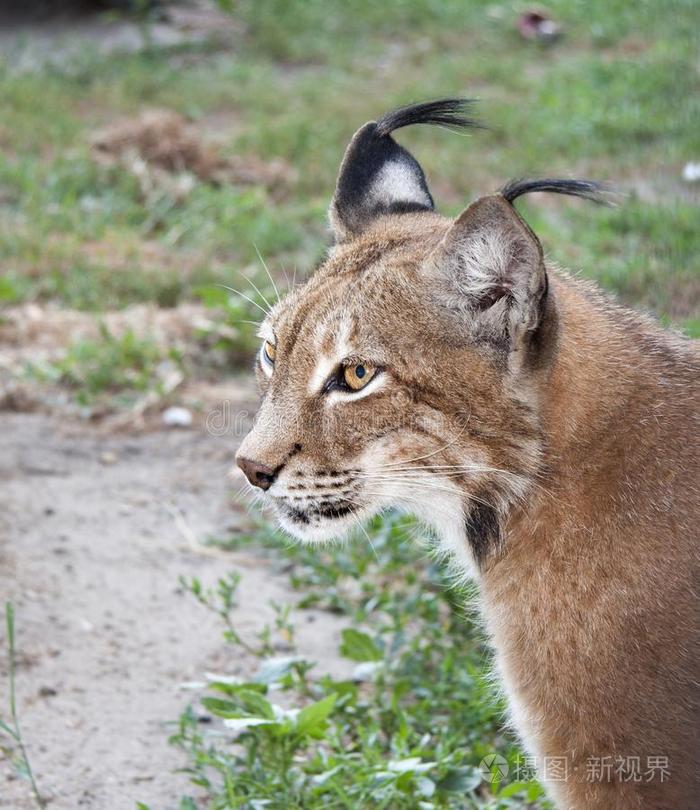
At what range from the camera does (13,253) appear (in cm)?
839

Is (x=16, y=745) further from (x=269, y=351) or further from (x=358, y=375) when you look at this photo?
(x=358, y=375)

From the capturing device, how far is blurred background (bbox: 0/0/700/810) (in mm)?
4391

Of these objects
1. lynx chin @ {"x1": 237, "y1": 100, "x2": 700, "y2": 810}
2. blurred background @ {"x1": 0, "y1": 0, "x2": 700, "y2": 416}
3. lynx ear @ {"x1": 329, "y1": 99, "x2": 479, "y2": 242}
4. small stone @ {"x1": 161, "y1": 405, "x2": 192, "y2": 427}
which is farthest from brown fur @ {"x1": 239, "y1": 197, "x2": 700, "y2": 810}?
small stone @ {"x1": 161, "y1": 405, "x2": 192, "y2": 427}

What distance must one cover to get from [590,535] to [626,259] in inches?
182

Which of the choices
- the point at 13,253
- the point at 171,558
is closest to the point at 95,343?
the point at 13,253

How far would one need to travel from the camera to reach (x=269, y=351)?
12.4 feet

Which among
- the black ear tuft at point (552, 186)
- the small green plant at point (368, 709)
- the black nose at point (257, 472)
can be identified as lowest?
the small green plant at point (368, 709)

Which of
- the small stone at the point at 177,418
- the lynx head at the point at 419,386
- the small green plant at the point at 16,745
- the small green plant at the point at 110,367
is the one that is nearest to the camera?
the lynx head at the point at 419,386

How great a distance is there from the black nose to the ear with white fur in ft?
2.21

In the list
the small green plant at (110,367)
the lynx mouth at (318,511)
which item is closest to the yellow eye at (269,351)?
the lynx mouth at (318,511)

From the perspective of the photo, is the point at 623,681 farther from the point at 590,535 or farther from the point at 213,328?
the point at 213,328

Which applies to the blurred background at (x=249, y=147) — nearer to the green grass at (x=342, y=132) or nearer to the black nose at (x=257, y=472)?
the green grass at (x=342, y=132)

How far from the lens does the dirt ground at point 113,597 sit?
4.25 m

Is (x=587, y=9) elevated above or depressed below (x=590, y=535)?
below
